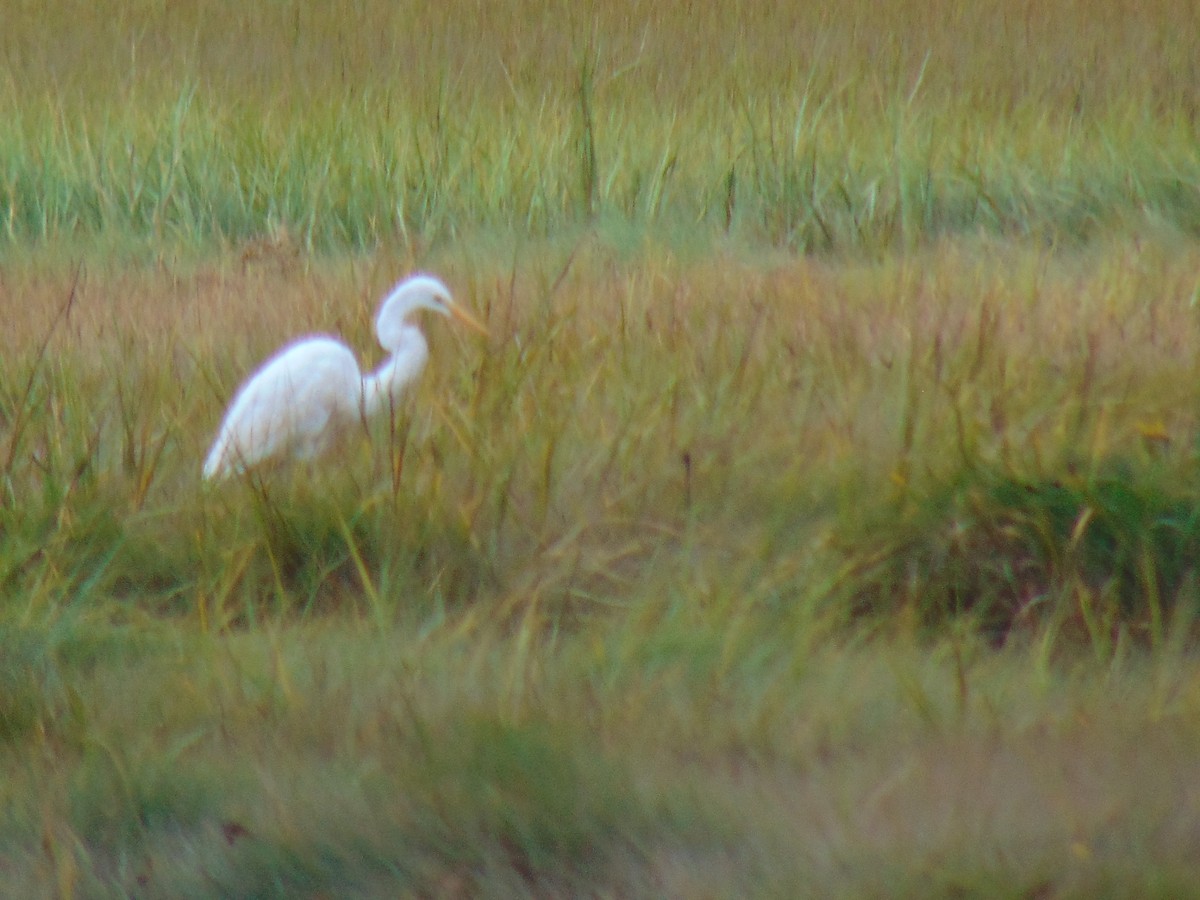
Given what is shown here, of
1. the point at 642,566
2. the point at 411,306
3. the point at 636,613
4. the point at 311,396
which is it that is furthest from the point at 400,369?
the point at 636,613

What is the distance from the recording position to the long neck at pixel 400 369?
3188mm

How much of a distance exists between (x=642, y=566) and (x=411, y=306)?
120cm

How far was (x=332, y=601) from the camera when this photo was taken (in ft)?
8.05

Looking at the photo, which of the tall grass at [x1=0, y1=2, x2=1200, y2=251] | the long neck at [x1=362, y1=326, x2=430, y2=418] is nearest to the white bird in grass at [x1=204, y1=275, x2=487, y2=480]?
the long neck at [x1=362, y1=326, x2=430, y2=418]

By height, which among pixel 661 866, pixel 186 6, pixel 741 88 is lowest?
pixel 661 866

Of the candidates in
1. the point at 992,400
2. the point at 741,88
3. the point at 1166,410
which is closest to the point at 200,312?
the point at 992,400

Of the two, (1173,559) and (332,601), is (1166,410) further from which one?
(332,601)

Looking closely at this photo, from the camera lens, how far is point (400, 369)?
10.7ft

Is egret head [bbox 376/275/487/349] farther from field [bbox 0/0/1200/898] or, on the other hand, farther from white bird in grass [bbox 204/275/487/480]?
field [bbox 0/0/1200/898]

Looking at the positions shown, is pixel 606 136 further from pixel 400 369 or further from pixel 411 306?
pixel 400 369

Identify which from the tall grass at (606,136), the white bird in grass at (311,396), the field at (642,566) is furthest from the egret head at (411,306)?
the tall grass at (606,136)

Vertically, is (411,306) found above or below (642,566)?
above

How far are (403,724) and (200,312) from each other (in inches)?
93.6

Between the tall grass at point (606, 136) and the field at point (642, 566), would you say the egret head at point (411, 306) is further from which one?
the tall grass at point (606, 136)
